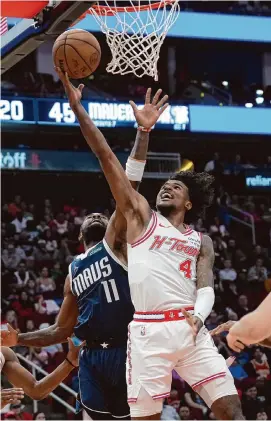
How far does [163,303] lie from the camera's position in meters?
4.60

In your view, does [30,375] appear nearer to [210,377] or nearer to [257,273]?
[210,377]

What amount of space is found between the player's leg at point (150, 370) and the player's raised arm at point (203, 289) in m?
0.21

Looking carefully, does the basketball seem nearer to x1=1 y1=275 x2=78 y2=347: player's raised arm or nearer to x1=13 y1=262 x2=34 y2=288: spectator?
x1=1 y1=275 x2=78 y2=347: player's raised arm

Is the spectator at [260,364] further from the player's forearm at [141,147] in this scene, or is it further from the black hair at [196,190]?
the player's forearm at [141,147]

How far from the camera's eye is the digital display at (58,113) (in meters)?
16.5

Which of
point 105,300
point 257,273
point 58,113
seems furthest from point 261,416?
point 58,113

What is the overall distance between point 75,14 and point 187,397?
6784 millimetres

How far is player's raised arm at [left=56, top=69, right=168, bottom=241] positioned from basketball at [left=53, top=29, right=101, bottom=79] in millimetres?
275

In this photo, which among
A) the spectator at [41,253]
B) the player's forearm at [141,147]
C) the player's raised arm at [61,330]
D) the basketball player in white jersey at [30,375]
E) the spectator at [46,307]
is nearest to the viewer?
the player's forearm at [141,147]

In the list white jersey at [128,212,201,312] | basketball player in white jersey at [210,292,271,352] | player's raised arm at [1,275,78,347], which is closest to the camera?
basketball player in white jersey at [210,292,271,352]

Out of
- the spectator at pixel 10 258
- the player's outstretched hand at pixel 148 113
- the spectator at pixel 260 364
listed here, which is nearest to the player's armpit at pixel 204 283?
the player's outstretched hand at pixel 148 113

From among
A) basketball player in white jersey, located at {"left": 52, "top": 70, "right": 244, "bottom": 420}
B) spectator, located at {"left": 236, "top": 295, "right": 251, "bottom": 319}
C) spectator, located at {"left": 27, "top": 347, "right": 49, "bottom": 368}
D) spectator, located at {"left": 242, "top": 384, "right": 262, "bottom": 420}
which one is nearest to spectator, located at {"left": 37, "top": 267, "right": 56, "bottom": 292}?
spectator, located at {"left": 27, "top": 347, "right": 49, "bottom": 368}

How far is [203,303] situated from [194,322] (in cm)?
18

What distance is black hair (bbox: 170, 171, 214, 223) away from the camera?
16.8ft
